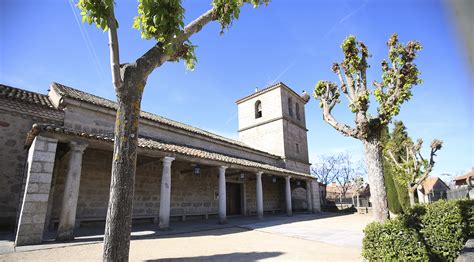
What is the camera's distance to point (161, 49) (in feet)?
12.7

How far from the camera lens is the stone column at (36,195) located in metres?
5.90

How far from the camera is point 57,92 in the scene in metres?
9.84

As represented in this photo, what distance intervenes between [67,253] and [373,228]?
607 cm

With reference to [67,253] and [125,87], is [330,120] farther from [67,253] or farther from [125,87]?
[67,253]

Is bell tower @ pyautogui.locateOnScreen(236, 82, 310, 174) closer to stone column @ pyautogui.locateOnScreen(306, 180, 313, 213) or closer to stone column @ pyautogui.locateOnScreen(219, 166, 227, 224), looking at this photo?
stone column @ pyautogui.locateOnScreen(306, 180, 313, 213)

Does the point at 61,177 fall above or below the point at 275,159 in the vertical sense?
below

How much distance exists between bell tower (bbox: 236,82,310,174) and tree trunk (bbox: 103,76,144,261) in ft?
53.9

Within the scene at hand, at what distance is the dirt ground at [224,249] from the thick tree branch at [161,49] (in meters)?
3.74

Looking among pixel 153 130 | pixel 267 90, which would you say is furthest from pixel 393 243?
pixel 267 90

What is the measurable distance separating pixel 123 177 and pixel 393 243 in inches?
183

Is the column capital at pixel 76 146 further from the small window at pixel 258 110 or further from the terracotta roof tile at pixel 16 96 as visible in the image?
the small window at pixel 258 110

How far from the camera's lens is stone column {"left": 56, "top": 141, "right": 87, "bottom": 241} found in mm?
6660

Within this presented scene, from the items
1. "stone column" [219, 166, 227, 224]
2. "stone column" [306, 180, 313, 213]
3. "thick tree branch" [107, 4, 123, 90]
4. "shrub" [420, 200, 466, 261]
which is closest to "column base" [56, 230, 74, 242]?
"thick tree branch" [107, 4, 123, 90]

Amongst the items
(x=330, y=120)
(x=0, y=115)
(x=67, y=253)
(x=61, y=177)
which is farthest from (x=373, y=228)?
(x=0, y=115)
